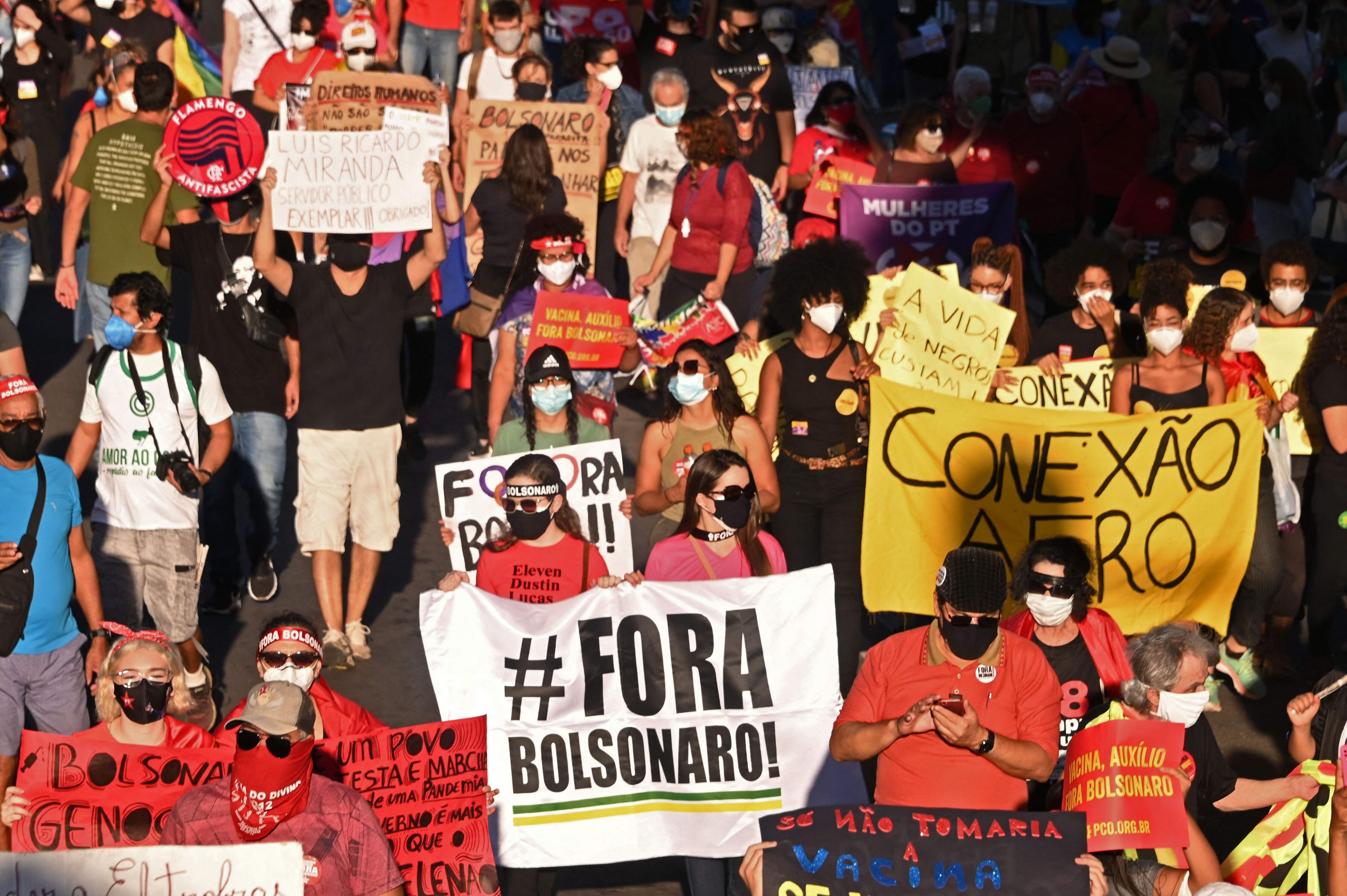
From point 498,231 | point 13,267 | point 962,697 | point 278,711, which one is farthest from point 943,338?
point 13,267

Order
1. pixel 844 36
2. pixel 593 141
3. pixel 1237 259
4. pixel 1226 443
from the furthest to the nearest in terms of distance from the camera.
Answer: pixel 844 36 < pixel 593 141 < pixel 1237 259 < pixel 1226 443

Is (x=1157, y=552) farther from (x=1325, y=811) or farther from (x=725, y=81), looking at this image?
(x=725, y=81)

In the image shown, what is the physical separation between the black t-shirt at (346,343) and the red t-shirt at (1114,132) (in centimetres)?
745

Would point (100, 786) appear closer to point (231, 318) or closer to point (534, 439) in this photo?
point (534, 439)

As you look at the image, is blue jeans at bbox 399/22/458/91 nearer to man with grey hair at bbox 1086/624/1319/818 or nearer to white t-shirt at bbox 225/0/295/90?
white t-shirt at bbox 225/0/295/90

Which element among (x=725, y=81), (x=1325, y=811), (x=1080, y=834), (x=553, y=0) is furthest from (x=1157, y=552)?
(x=553, y=0)

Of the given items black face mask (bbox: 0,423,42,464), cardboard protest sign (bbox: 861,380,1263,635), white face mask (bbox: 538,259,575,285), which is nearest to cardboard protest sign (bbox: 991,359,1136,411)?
cardboard protest sign (bbox: 861,380,1263,635)

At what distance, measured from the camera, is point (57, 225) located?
16875mm

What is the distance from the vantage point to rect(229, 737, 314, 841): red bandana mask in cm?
536

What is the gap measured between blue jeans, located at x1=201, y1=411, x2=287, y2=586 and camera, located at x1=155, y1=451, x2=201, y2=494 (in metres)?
1.34

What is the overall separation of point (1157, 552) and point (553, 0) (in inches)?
394

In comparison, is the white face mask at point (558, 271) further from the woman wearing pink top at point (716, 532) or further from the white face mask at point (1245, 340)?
the white face mask at point (1245, 340)

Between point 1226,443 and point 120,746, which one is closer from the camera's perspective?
point 120,746

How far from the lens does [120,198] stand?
1148cm
